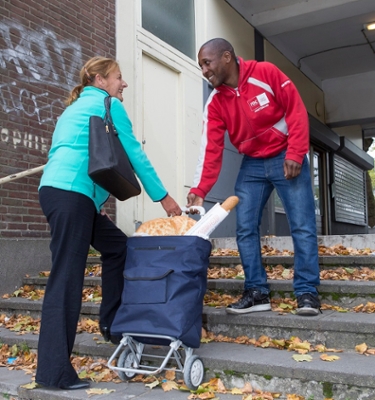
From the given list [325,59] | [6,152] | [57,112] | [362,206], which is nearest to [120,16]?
[57,112]

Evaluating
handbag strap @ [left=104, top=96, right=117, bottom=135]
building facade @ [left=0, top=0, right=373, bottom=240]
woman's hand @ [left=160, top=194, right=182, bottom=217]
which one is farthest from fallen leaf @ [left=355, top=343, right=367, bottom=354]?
building facade @ [left=0, top=0, right=373, bottom=240]

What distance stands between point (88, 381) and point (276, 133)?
2141 mm

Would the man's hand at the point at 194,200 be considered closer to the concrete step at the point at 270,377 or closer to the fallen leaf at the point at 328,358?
the concrete step at the point at 270,377

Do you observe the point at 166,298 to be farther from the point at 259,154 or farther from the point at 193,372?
the point at 259,154

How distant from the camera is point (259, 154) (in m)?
4.08

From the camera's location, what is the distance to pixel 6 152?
5.76m

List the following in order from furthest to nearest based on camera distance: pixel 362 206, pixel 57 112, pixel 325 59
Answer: pixel 362 206 → pixel 325 59 → pixel 57 112

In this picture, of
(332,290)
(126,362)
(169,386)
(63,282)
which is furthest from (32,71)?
(169,386)

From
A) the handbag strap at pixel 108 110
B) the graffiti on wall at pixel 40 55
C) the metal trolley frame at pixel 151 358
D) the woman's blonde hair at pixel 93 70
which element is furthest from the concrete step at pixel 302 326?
the graffiti on wall at pixel 40 55

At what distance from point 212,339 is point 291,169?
1325mm

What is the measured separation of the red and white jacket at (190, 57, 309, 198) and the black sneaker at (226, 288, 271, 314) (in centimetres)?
81

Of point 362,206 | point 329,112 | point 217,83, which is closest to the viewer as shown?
point 217,83

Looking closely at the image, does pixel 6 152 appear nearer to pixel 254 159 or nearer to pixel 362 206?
pixel 254 159

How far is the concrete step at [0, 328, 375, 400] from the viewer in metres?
2.96
